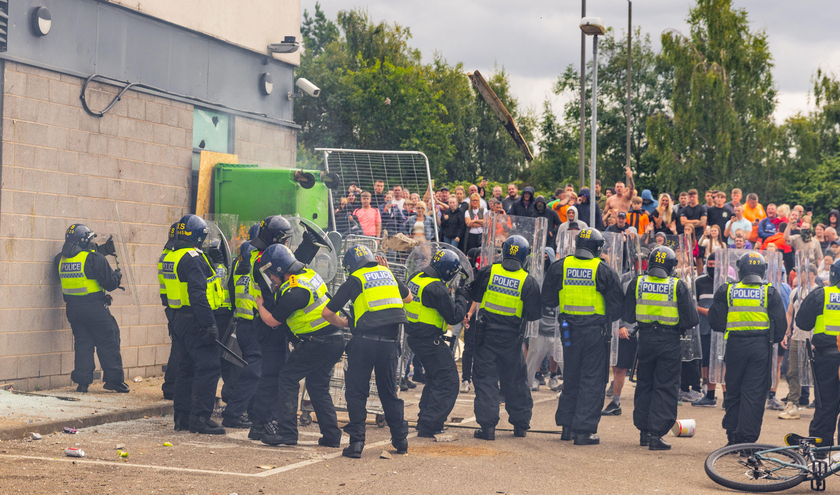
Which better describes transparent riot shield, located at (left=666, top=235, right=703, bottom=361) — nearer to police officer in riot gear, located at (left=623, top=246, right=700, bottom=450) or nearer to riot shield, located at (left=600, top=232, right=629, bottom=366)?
riot shield, located at (left=600, top=232, right=629, bottom=366)

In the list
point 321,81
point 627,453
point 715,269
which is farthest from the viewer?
point 321,81

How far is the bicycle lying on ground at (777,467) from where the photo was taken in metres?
6.52

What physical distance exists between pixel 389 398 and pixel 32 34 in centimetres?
627

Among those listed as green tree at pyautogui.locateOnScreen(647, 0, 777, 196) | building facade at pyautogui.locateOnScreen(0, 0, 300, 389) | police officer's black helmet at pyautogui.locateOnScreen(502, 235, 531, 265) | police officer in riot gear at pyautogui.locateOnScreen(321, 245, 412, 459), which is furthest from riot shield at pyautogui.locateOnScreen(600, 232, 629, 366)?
green tree at pyautogui.locateOnScreen(647, 0, 777, 196)

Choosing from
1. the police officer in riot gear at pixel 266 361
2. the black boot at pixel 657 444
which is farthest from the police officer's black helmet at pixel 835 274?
the police officer in riot gear at pixel 266 361

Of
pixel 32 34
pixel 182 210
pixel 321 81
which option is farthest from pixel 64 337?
pixel 321 81

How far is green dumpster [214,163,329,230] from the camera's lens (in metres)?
12.1

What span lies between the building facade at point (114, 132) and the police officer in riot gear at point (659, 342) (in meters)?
6.46

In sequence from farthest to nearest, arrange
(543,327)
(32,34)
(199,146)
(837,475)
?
(199,146)
(543,327)
(32,34)
(837,475)

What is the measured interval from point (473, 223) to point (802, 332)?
528 cm

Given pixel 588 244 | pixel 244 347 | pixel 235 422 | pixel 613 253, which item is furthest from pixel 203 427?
pixel 613 253

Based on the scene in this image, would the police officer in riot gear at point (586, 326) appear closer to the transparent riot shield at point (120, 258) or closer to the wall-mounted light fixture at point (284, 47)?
the transparent riot shield at point (120, 258)

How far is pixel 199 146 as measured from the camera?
12953 mm

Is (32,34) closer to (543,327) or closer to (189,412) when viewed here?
(189,412)
